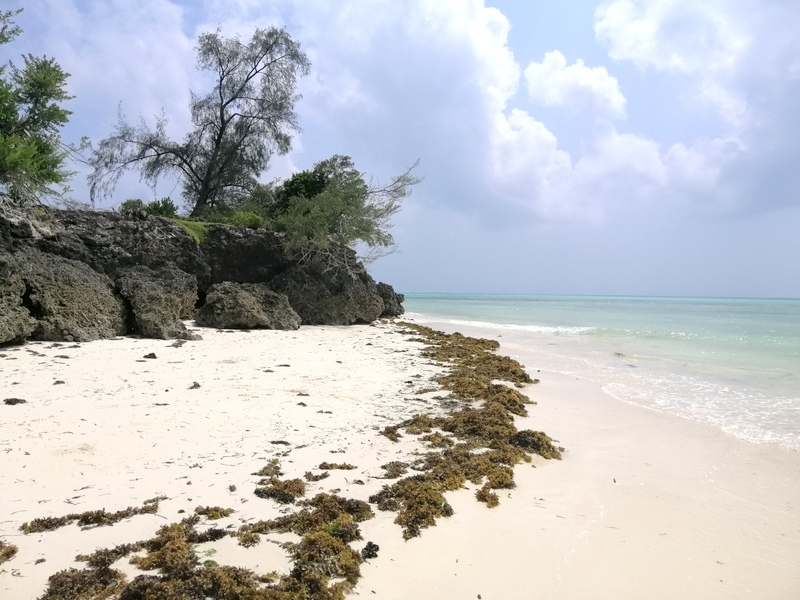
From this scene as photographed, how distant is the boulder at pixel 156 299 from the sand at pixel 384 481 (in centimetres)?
262

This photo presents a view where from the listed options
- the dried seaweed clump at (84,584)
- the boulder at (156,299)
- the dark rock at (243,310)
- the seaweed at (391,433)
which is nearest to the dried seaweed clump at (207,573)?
the dried seaweed clump at (84,584)

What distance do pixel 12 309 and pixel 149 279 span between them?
124 inches

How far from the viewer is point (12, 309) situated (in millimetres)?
7453

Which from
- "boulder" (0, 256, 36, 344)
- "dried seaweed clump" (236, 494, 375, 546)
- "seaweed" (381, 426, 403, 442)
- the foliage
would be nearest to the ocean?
"seaweed" (381, 426, 403, 442)

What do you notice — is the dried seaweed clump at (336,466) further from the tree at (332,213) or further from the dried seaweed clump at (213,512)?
the tree at (332,213)

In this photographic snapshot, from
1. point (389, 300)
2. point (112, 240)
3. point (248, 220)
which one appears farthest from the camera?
point (389, 300)

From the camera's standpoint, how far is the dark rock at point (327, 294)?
1452 cm

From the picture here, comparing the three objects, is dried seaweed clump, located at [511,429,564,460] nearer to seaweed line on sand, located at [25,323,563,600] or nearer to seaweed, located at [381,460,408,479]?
seaweed line on sand, located at [25,323,563,600]

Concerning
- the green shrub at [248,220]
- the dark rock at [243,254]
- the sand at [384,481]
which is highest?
the green shrub at [248,220]

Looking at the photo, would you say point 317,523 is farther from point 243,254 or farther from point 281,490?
point 243,254

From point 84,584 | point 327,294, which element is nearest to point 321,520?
point 84,584

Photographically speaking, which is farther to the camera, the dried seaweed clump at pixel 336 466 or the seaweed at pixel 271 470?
the dried seaweed clump at pixel 336 466

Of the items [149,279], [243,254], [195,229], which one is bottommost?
[149,279]

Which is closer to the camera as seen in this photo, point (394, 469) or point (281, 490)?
point (281, 490)
